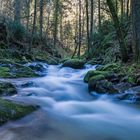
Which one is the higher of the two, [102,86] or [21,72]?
[21,72]

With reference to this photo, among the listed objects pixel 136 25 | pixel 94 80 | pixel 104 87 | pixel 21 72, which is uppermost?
pixel 136 25

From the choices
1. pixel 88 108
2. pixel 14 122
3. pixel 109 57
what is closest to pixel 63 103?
pixel 88 108

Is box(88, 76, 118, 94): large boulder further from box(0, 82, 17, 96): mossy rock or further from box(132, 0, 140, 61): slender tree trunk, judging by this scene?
box(0, 82, 17, 96): mossy rock

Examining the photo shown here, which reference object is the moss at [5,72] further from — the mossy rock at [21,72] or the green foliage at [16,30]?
the green foliage at [16,30]

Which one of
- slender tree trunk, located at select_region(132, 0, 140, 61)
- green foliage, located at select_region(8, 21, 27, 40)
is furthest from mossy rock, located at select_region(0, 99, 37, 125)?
green foliage, located at select_region(8, 21, 27, 40)

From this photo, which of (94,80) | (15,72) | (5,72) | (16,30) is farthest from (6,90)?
(16,30)

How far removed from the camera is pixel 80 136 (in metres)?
5.39

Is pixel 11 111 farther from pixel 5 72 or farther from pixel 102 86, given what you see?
pixel 5 72

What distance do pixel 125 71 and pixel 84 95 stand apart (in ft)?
5.66

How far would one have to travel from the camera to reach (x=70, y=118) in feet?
21.9

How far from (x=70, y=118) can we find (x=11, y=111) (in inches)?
58.1

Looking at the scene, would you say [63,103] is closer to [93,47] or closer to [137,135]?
[137,135]

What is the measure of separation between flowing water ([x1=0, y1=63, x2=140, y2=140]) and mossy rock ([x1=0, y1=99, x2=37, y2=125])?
12cm

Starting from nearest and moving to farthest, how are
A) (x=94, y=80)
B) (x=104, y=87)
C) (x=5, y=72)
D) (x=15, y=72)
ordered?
(x=104, y=87) < (x=94, y=80) < (x=5, y=72) < (x=15, y=72)
